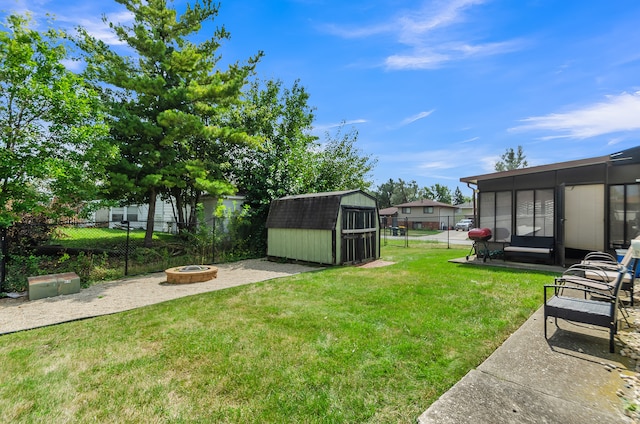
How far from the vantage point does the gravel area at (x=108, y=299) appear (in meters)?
4.66

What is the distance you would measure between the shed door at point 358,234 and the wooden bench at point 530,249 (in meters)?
4.36

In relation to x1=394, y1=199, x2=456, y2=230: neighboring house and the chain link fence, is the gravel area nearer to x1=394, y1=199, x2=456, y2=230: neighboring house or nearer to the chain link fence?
the chain link fence

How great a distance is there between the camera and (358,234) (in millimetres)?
10117

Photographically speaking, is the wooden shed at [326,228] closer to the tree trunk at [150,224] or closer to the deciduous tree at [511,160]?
the tree trunk at [150,224]

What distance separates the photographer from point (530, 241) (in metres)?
9.20

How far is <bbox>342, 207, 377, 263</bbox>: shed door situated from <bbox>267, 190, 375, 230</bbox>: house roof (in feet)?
1.56

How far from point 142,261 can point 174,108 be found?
5.77 meters

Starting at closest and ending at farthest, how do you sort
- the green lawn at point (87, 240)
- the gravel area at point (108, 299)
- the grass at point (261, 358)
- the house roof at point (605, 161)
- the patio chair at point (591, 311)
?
the grass at point (261, 358)
the patio chair at point (591, 311)
the gravel area at point (108, 299)
the house roof at point (605, 161)
the green lawn at point (87, 240)

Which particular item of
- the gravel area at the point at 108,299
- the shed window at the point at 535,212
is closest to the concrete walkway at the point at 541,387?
the gravel area at the point at 108,299

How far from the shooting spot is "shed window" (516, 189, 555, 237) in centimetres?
906

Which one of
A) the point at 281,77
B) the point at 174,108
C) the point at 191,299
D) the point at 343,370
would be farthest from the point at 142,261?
the point at 281,77

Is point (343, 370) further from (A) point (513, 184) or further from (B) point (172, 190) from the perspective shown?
(B) point (172, 190)

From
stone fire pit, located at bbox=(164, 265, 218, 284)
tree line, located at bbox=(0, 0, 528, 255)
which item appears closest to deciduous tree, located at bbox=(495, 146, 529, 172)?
tree line, located at bbox=(0, 0, 528, 255)

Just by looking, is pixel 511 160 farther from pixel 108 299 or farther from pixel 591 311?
pixel 108 299
